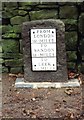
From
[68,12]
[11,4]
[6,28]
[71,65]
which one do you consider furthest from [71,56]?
[11,4]

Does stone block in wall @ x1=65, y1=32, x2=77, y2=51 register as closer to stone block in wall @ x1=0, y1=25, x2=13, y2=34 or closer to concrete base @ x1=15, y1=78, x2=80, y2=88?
concrete base @ x1=15, y1=78, x2=80, y2=88

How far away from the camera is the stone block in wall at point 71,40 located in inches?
221

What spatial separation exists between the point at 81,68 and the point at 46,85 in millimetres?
804

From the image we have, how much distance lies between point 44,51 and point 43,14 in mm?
637

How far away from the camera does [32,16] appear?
18.4 ft

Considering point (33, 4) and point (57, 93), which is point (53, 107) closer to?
point (57, 93)

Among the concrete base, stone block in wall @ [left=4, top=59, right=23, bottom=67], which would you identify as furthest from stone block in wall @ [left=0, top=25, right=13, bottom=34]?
the concrete base

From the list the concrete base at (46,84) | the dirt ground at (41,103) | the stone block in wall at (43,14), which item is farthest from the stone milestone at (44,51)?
the stone block in wall at (43,14)

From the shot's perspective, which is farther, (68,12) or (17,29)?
(17,29)

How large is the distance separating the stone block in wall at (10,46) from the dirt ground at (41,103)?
62 centimetres

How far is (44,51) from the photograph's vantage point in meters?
5.28

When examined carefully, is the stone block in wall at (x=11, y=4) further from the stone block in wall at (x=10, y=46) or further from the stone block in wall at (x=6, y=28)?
the stone block in wall at (x=10, y=46)

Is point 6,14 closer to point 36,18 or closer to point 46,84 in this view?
point 36,18

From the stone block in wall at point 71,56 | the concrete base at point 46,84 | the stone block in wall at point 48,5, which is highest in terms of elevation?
the stone block in wall at point 48,5
